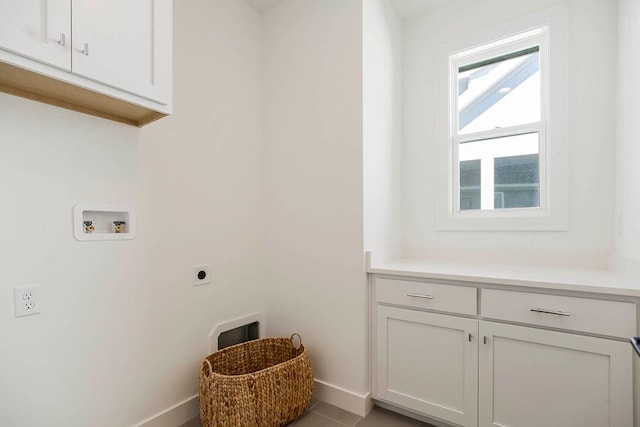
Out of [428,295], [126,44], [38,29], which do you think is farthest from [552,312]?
[38,29]

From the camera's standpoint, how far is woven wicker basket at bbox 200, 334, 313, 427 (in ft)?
5.20

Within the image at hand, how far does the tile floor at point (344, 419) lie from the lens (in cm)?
182

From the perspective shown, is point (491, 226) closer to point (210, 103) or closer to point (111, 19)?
point (210, 103)

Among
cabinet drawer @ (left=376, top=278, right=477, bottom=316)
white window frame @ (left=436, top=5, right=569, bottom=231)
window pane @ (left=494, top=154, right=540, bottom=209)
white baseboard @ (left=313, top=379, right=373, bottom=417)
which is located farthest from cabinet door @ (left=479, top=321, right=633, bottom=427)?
window pane @ (left=494, top=154, right=540, bottom=209)

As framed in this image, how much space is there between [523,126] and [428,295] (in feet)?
4.25

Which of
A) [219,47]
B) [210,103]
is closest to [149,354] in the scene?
[210,103]

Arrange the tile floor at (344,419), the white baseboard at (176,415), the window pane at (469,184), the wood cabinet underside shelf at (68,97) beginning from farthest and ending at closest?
the window pane at (469,184) → the tile floor at (344,419) → the white baseboard at (176,415) → the wood cabinet underside shelf at (68,97)

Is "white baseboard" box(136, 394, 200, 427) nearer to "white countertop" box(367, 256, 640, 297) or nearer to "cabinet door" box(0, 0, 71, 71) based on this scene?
"white countertop" box(367, 256, 640, 297)

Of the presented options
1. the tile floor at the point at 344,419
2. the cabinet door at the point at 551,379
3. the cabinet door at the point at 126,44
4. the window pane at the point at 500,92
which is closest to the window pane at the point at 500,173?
the window pane at the point at 500,92

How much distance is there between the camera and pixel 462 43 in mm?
2240

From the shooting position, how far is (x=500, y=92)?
2.21 metres

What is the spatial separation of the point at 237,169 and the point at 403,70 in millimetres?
1500

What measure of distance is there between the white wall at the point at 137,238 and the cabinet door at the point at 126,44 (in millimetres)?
375

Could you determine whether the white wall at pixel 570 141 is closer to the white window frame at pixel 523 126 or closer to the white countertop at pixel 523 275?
the white window frame at pixel 523 126
